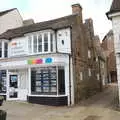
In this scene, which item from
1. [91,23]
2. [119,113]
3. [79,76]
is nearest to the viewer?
[119,113]

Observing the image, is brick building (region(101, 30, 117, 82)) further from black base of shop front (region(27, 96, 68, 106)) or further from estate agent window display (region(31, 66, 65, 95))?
black base of shop front (region(27, 96, 68, 106))

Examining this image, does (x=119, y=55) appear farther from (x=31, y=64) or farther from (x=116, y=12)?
(x=31, y=64)

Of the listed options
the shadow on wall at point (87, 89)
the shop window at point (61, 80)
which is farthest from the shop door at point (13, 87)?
the shadow on wall at point (87, 89)

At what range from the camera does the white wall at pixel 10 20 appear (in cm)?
2681

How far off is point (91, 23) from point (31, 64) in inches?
444

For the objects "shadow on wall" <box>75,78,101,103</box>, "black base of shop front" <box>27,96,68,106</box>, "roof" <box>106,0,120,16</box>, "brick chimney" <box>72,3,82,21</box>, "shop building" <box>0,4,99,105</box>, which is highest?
"brick chimney" <box>72,3,82,21</box>

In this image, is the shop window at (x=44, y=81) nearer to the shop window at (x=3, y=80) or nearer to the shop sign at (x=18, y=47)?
the shop sign at (x=18, y=47)

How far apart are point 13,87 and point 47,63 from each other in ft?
16.9

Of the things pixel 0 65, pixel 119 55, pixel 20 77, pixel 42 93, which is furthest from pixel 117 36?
pixel 0 65

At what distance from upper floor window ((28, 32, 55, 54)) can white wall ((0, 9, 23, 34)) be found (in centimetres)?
770

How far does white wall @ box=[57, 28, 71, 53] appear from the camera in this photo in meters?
19.5

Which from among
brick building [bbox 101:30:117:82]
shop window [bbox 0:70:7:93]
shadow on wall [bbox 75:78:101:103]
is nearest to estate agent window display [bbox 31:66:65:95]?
shadow on wall [bbox 75:78:101:103]

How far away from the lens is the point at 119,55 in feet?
50.3

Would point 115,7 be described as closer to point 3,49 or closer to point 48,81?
point 48,81
